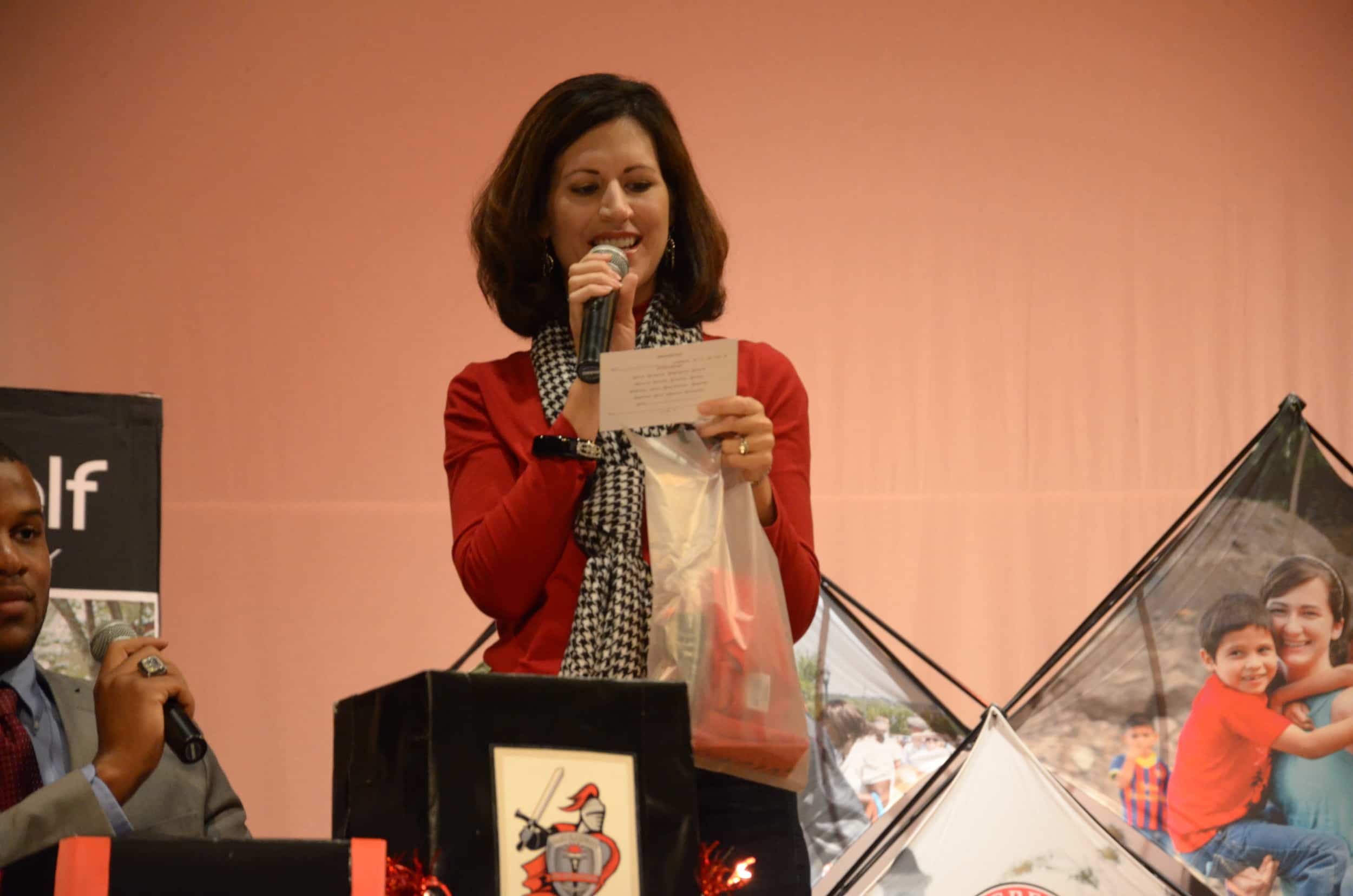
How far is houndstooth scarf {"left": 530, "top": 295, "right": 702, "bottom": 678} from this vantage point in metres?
1.69

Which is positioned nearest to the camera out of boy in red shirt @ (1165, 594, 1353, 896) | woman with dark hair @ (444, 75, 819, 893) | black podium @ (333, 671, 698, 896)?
black podium @ (333, 671, 698, 896)

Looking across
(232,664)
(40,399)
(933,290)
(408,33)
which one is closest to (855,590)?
(933,290)

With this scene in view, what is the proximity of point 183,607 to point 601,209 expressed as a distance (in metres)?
2.15

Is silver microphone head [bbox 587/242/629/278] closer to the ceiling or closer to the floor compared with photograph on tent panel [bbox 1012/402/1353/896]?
closer to the ceiling

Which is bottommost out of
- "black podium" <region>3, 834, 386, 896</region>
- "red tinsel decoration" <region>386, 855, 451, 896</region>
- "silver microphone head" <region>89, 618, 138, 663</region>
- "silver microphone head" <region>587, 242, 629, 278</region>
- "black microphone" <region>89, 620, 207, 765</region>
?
"red tinsel decoration" <region>386, 855, 451, 896</region>

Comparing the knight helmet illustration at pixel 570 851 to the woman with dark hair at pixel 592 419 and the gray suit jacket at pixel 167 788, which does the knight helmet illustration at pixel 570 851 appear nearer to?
the woman with dark hair at pixel 592 419

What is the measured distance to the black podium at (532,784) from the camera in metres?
1.35

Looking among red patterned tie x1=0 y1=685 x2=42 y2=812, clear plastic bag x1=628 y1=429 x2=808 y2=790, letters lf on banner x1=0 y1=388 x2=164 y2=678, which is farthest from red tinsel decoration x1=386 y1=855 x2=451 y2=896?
letters lf on banner x1=0 y1=388 x2=164 y2=678

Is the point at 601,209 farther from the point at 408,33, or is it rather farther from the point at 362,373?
the point at 408,33

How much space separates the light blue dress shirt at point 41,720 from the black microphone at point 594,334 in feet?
2.54

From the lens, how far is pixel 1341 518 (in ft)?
9.68

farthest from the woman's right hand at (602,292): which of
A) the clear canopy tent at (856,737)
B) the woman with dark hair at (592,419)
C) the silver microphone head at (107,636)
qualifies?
the clear canopy tent at (856,737)

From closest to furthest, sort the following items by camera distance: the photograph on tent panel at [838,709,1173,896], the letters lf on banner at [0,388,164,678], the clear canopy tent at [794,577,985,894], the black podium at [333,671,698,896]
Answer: the black podium at [333,671,698,896]
the letters lf on banner at [0,388,164,678]
the photograph on tent panel at [838,709,1173,896]
the clear canopy tent at [794,577,985,894]

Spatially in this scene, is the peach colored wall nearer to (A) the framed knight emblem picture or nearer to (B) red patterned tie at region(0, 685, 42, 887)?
(B) red patterned tie at region(0, 685, 42, 887)
